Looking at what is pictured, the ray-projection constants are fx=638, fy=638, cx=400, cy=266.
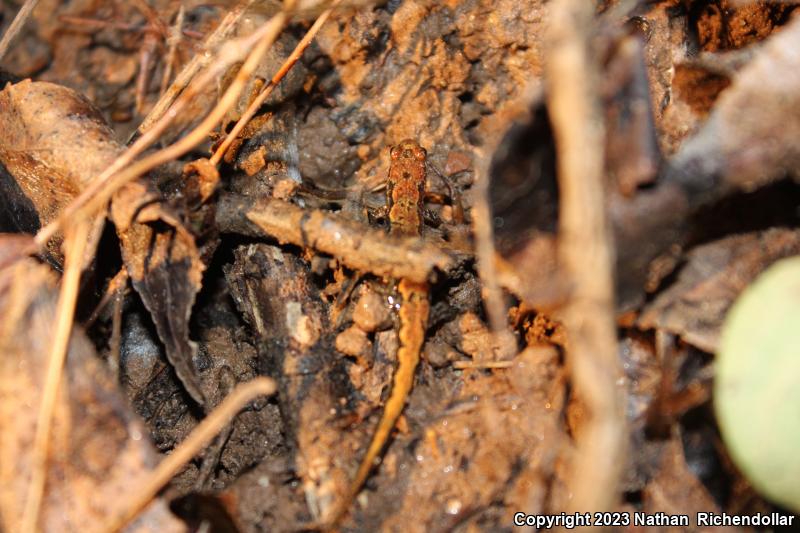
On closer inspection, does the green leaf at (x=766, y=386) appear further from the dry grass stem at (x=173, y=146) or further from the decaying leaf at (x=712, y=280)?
the dry grass stem at (x=173, y=146)

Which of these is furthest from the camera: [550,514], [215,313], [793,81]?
[215,313]

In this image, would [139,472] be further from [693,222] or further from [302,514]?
[693,222]

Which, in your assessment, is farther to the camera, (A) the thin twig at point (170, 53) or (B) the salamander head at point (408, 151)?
(A) the thin twig at point (170, 53)

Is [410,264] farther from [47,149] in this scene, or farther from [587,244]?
[47,149]

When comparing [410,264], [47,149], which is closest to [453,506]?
[410,264]

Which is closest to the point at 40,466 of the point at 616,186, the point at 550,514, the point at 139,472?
the point at 139,472

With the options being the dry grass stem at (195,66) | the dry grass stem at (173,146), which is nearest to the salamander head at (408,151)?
the dry grass stem at (195,66)

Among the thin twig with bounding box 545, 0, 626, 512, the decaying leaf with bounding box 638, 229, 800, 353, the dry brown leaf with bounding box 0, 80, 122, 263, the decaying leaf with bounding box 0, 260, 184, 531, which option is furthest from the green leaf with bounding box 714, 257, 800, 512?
the dry brown leaf with bounding box 0, 80, 122, 263

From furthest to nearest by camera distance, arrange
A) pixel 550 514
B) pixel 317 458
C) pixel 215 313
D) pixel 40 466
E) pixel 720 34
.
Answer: pixel 215 313, pixel 720 34, pixel 317 458, pixel 550 514, pixel 40 466
